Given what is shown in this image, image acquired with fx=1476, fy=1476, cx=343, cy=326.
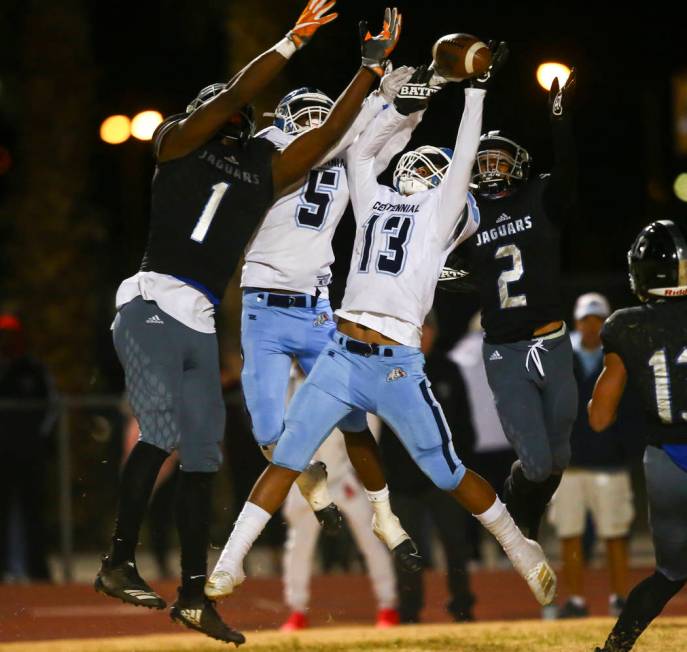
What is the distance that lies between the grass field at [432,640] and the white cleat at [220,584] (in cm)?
129

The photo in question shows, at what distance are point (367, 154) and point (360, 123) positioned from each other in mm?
173

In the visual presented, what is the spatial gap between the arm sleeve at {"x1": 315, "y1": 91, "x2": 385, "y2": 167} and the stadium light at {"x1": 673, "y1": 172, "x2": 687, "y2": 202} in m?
17.5

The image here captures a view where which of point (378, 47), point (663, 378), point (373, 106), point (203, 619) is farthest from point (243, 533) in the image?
point (378, 47)

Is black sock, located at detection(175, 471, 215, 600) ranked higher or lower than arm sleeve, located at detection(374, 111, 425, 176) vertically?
lower

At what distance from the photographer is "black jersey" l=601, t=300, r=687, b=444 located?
7.20m

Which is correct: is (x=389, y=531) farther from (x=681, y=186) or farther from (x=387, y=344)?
(x=681, y=186)

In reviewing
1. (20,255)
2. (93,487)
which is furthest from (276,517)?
(20,255)

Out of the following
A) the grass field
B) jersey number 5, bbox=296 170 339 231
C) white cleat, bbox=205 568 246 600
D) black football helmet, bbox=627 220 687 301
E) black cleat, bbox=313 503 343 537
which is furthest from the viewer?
the grass field

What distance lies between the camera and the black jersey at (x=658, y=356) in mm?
7195

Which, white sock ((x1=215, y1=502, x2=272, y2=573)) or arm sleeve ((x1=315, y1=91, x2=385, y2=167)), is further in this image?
arm sleeve ((x1=315, y1=91, x2=385, y2=167))

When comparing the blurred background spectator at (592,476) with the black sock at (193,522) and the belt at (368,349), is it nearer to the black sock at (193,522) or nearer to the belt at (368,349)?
the belt at (368,349)

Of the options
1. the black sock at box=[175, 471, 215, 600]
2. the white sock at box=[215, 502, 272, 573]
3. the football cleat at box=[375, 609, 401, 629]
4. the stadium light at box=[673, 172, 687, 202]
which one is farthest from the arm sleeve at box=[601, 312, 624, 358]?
the stadium light at box=[673, 172, 687, 202]

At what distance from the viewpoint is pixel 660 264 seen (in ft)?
24.1

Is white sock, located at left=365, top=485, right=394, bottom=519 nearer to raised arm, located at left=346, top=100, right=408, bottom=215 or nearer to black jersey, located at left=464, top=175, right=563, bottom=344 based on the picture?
black jersey, located at left=464, top=175, right=563, bottom=344
